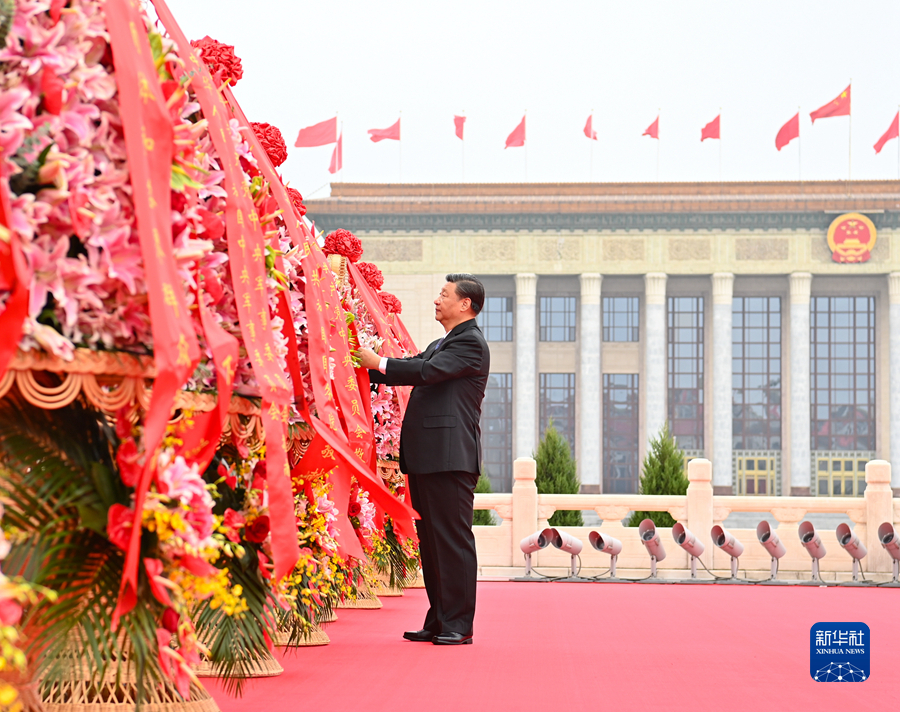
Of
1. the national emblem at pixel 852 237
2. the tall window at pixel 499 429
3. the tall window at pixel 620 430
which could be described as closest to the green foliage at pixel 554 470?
the tall window at pixel 499 429

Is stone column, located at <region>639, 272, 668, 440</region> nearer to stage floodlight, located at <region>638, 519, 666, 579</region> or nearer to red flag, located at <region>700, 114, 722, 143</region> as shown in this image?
red flag, located at <region>700, 114, 722, 143</region>

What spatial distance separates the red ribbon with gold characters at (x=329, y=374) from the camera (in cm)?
361

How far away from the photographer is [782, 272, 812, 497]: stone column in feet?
127

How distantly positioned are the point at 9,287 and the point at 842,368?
137ft

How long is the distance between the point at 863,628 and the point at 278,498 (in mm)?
2988

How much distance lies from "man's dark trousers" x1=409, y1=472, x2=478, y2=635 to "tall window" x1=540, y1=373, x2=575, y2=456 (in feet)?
116

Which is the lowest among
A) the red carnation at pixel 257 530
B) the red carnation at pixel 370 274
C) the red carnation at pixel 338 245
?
the red carnation at pixel 257 530

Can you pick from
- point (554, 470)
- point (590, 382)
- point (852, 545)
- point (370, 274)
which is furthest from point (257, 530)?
point (590, 382)

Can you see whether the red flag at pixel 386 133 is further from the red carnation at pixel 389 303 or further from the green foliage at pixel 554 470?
the red carnation at pixel 389 303

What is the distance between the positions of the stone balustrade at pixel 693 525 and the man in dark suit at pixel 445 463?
7.41 meters

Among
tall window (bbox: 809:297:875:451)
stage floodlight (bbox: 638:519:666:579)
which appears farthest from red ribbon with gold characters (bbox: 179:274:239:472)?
tall window (bbox: 809:297:875:451)

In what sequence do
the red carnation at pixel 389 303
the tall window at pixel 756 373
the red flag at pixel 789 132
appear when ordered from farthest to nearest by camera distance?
1. the tall window at pixel 756 373
2. the red flag at pixel 789 132
3. the red carnation at pixel 389 303

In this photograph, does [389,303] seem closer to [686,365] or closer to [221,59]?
[221,59]

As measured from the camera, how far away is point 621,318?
4088 centimetres
